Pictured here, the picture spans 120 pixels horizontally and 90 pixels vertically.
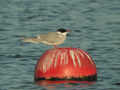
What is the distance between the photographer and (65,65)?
14891 mm

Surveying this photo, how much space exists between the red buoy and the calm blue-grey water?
357 mm

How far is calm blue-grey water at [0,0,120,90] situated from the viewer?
17.6m

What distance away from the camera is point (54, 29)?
26734mm

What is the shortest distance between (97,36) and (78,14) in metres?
5.82

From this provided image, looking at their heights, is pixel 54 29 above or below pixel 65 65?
below

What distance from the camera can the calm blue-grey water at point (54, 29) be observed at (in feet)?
57.7

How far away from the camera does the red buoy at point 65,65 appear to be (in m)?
14.9

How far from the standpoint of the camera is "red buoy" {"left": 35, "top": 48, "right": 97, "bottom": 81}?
14875 millimetres

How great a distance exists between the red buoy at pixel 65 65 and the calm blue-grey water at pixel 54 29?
357 mm

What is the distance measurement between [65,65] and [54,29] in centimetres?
1192

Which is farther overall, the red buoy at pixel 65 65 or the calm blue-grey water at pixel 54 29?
the calm blue-grey water at pixel 54 29

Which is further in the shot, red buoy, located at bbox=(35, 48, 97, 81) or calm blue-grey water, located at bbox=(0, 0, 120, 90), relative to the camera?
calm blue-grey water, located at bbox=(0, 0, 120, 90)

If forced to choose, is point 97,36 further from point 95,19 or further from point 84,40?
point 95,19

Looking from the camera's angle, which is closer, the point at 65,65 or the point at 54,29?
the point at 65,65
